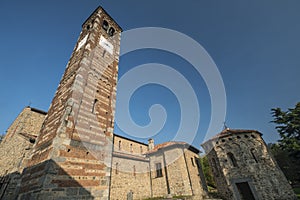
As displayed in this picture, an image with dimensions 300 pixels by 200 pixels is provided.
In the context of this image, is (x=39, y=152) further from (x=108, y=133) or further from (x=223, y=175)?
(x=223, y=175)

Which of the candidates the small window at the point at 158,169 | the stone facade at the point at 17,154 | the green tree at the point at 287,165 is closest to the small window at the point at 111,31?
the stone facade at the point at 17,154

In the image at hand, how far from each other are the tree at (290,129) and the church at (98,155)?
369 centimetres

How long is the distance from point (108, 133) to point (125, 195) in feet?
34.1

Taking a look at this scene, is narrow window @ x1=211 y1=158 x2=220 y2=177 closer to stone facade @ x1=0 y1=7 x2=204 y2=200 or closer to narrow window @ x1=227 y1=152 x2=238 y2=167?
narrow window @ x1=227 y1=152 x2=238 y2=167

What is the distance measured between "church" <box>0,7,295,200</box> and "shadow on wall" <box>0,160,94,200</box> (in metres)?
0.03

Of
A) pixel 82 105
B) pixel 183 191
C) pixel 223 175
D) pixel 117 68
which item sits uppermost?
pixel 117 68

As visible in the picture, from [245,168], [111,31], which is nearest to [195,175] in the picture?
[245,168]

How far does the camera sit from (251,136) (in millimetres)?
16828

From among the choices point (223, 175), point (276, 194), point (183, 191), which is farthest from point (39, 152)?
point (276, 194)

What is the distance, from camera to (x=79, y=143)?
19.7ft

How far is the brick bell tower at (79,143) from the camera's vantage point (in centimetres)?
502

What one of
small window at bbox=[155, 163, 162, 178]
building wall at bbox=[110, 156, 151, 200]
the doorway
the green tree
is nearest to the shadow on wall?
building wall at bbox=[110, 156, 151, 200]

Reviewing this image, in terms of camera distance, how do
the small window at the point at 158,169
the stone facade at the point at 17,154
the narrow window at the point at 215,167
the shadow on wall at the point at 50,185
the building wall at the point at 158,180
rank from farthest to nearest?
the small window at the point at 158,169 → the narrow window at the point at 215,167 → the building wall at the point at 158,180 → the stone facade at the point at 17,154 → the shadow on wall at the point at 50,185

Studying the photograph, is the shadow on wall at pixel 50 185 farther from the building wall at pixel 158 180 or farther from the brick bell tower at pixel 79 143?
the building wall at pixel 158 180
